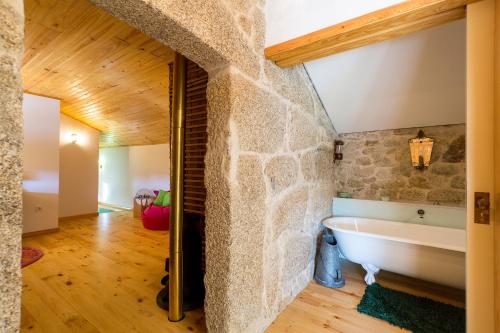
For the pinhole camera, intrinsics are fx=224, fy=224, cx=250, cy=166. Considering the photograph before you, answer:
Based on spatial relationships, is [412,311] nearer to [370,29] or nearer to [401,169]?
[401,169]

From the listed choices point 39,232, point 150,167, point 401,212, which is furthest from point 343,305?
point 150,167

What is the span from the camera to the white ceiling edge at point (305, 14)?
1239 millimetres

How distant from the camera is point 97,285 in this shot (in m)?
2.05

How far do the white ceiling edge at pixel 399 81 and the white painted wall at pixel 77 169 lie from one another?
4.93 metres

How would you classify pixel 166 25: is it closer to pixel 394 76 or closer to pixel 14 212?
pixel 14 212

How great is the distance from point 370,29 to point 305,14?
41 centimetres

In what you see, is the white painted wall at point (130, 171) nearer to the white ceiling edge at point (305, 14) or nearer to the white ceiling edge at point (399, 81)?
the white ceiling edge at point (399, 81)

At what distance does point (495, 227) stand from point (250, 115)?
48.1 inches

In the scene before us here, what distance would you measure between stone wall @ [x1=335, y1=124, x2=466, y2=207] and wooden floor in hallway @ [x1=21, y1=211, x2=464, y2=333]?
88cm

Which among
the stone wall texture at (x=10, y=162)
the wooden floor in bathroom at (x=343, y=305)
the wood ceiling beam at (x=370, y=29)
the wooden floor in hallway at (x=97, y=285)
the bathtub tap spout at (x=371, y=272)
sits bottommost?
the wooden floor in hallway at (x=97, y=285)

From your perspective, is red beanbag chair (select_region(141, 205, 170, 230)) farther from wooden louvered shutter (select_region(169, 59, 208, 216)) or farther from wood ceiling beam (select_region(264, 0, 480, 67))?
wood ceiling beam (select_region(264, 0, 480, 67))

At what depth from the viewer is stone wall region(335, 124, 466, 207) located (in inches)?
87.7

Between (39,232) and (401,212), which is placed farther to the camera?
(39,232)

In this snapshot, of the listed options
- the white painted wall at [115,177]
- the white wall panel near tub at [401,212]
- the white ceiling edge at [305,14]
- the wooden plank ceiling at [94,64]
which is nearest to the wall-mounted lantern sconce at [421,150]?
the white wall panel near tub at [401,212]
